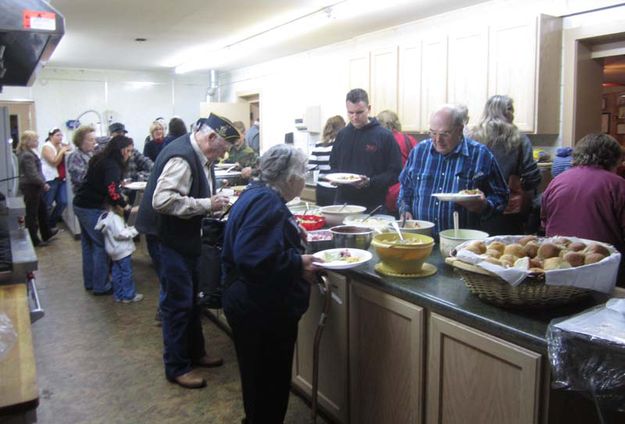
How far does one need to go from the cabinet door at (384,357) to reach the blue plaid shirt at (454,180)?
0.66 meters

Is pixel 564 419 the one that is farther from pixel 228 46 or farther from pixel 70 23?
pixel 228 46

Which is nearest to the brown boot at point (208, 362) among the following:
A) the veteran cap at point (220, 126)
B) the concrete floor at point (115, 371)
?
the concrete floor at point (115, 371)

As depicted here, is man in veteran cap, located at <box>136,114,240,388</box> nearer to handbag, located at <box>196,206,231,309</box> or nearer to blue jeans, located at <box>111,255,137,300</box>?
handbag, located at <box>196,206,231,309</box>

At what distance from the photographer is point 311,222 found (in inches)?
106

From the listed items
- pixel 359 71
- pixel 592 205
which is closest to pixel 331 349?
pixel 592 205

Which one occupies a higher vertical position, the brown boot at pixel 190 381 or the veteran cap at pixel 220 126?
the veteran cap at pixel 220 126

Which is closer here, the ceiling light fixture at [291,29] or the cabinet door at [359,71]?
the ceiling light fixture at [291,29]

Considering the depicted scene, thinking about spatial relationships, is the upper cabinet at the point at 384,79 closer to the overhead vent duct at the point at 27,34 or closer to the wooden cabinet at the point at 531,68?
the wooden cabinet at the point at 531,68

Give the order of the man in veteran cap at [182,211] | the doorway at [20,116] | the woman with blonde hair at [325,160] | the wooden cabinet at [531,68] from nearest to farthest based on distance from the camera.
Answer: the man in veteran cap at [182,211] → the wooden cabinet at [531,68] → the woman with blonde hair at [325,160] → the doorway at [20,116]

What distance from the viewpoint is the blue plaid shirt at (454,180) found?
2523 mm

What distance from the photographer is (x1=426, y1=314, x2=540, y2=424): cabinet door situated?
151 cm

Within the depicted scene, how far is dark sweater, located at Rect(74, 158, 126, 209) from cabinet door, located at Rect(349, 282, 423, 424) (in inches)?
109

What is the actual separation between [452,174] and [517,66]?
228cm

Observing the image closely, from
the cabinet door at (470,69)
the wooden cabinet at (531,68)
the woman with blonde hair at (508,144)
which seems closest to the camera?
the woman with blonde hair at (508,144)
